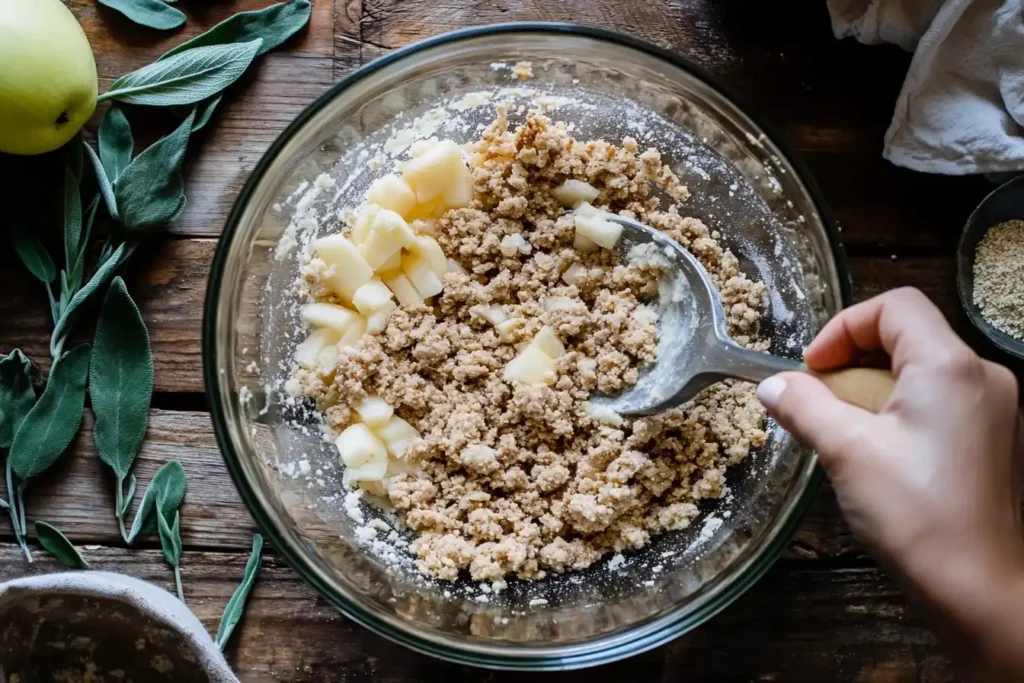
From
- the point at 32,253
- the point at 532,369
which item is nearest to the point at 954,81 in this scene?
the point at 532,369

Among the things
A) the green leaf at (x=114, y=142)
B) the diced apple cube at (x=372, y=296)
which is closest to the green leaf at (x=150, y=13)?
the green leaf at (x=114, y=142)

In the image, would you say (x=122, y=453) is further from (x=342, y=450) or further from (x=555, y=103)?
(x=555, y=103)

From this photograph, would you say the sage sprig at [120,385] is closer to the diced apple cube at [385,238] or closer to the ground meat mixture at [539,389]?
the ground meat mixture at [539,389]

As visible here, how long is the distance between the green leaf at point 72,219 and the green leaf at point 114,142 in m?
0.06

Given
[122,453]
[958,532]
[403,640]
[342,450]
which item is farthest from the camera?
[122,453]

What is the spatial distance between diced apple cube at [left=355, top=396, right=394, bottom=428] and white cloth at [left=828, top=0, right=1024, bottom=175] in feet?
3.36

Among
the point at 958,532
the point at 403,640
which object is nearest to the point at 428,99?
the point at 403,640

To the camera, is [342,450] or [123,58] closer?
[342,450]

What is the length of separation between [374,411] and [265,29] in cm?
75

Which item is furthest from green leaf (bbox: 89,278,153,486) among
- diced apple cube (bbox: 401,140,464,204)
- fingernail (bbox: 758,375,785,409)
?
fingernail (bbox: 758,375,785,409)

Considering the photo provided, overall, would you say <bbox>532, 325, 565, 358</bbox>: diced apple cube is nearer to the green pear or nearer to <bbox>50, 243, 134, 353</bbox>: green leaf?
<bbox>50, 243, 134, 353</bbox>: green leaf

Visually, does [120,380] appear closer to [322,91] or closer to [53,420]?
[53,420]

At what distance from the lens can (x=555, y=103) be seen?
1631 millimetres

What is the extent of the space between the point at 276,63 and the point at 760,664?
1.42m
